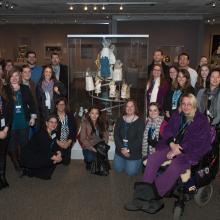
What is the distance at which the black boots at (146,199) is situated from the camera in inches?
131

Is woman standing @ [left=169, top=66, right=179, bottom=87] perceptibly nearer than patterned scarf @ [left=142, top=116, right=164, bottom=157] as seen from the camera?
No

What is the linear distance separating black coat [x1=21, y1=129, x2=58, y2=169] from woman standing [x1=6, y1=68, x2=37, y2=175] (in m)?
0.16

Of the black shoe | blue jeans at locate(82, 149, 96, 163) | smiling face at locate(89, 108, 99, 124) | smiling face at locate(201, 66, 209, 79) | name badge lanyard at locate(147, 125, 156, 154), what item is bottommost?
the black shoe

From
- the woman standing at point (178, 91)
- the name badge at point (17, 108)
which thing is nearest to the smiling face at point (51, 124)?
the name badge at point (17, 108)

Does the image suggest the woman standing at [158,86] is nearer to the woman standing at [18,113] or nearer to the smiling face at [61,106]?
the smiling face at [61,106]

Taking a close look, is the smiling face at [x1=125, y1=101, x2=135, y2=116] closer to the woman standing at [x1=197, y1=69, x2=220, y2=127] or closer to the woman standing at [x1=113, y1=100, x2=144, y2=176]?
the woman standing at [x1=113, y1=100, x2=144, y2=176]

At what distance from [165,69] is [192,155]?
7.45 ft

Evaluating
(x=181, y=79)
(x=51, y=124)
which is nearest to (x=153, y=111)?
(x=181, y=79)

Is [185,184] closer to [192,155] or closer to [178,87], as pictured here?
[192,155]

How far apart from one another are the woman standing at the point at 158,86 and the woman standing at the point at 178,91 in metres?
0.21

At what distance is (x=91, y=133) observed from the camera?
15.0 feet

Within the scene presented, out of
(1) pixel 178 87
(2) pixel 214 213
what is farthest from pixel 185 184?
(1) pixel 178 87

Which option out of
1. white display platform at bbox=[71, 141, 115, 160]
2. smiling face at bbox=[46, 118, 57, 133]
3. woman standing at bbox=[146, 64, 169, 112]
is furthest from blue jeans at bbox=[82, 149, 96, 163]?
woman standing at bbox=[146, 64, 169, 112]

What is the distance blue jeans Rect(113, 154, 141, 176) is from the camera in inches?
173
